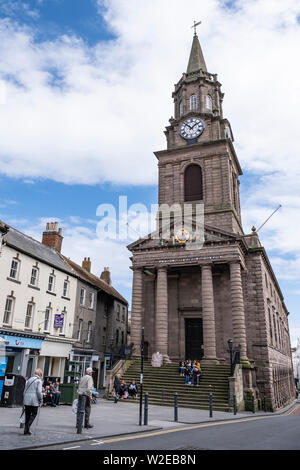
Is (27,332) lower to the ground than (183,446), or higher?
higher

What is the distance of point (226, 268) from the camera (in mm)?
30516

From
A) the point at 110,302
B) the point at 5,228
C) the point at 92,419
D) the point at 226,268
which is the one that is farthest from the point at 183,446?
the point at 110,302

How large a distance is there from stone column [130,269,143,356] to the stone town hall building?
0.08 metres

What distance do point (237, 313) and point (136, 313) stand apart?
802 cm

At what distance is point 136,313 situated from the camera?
29.0 meters

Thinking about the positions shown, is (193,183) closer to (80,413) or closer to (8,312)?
(8,312)

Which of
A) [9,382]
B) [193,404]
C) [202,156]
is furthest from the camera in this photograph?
[202,156]

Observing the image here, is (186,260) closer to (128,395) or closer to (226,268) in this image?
(226,268)

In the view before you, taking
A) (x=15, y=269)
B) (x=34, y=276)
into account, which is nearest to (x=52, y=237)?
(x=34, y=276)

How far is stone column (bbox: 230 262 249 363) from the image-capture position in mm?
25641

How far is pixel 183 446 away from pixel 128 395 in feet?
51.7

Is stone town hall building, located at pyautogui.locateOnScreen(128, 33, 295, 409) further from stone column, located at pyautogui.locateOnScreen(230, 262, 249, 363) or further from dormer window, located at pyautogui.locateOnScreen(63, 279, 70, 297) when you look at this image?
dormer window, located at pyautogui.locateOnScreen(63, 279, 70, 297)

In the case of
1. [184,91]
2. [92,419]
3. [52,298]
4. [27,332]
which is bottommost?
[92,419]

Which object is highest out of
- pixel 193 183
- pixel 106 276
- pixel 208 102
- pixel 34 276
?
pixel 208 102
